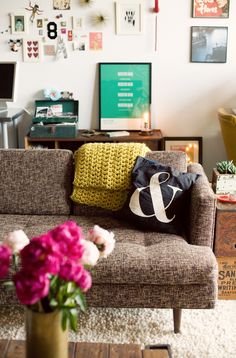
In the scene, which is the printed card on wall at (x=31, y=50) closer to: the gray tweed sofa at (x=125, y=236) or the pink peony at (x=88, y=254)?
the gray tweed sofa at (x=125, y=236)

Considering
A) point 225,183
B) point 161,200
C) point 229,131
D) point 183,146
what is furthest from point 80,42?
point 161,200

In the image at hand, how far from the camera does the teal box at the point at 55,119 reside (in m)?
3.92

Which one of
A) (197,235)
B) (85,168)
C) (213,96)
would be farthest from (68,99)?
(197,235)

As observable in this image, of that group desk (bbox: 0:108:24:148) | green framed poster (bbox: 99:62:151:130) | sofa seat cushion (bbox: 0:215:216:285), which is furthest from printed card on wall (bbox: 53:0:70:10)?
sofa seat cushion (bbox: 0:215:216:285)

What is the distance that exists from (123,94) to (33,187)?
175cm

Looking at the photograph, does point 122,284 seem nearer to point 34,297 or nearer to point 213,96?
point 34,297

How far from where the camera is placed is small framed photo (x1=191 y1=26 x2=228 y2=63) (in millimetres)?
4121

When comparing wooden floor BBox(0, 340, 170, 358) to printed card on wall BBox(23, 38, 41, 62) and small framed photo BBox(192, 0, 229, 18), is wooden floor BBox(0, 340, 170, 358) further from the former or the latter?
small framed photo BBox(192, 0, 229, 18)

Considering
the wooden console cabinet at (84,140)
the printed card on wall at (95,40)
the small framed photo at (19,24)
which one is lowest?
the wooden console cabinet at (84,140)

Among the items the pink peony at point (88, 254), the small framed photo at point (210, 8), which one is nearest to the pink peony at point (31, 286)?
the pink peony at point (88, 254)

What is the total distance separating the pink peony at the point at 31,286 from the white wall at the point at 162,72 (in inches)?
128

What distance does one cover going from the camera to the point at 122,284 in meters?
2.19

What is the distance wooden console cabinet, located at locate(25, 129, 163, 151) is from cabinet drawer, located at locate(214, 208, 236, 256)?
1532 mm

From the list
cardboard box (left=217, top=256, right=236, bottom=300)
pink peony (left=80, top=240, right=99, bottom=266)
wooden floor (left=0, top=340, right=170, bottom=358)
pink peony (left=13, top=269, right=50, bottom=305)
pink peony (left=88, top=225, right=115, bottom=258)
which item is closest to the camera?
pink peony (left=13, top=269, right=50, bottom=305)
